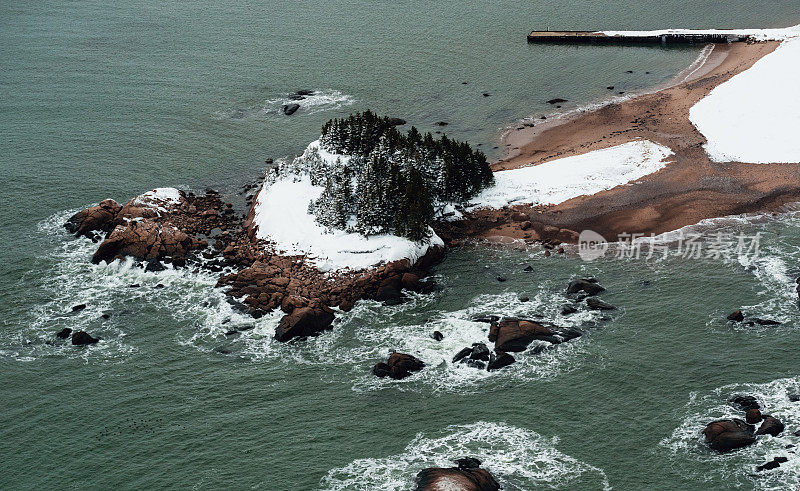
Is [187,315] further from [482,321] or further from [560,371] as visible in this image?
[560,371]

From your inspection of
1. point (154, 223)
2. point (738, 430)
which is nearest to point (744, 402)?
point (738, 430)

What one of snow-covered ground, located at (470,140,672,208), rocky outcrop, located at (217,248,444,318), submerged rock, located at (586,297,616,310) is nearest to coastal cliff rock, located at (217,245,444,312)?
rocky outcrop, located at (217,248,444,318)

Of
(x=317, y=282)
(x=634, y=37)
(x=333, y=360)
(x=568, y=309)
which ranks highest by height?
(x=634, y=37)

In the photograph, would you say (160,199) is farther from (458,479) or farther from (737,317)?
(737,317)

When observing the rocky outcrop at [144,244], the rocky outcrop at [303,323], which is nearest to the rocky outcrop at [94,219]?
the rocky outcrop at [144,244]

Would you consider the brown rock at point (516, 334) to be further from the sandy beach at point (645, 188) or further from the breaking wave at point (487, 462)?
the sandy beach at point (645, 188)

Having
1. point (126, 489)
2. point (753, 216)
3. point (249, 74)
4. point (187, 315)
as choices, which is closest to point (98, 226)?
point (187, 315)

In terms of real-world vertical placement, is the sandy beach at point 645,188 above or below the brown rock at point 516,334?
above

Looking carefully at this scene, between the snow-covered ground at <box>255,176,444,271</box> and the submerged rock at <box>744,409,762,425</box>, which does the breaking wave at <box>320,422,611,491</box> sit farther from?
the snow-covered ground at <box>255,176,444,271</box>
